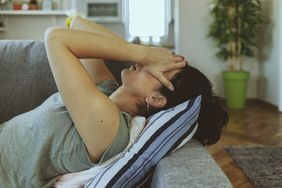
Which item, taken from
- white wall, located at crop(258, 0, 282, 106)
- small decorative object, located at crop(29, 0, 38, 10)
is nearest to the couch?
white wall, located at crop(258, 0, 282, 106)

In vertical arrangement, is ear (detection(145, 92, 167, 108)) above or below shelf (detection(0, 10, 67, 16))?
below

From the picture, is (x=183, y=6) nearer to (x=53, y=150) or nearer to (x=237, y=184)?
(x=237, y=184)

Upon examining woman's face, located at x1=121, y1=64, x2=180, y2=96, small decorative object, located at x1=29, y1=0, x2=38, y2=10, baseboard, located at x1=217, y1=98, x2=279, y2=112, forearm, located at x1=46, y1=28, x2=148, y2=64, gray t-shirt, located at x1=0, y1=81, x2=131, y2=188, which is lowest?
baseboard, located at x1=217, y1=98, x2=279, y2=112

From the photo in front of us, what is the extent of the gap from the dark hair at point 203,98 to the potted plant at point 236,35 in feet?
11.0

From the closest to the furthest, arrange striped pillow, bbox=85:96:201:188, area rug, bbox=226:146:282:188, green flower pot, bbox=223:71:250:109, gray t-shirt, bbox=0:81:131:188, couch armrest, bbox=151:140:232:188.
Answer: couch armrest, bbox=151:140:232:188, striped pillow, bbox=85:96:201:188, gray t-shirt, bbox=0:81:131:188, area rug, bbox=226:146:282:188, green flower pot, bbox=223:71:250:109

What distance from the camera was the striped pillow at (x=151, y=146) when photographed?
1.00m

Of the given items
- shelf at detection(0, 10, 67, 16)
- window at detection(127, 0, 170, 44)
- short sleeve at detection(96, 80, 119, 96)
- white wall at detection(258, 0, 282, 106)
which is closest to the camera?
short sleeve at detection(96, 80, 119, 96)

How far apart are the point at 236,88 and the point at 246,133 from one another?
1.12m

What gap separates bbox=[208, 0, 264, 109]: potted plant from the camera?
173 inches

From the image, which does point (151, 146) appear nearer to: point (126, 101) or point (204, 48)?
point (126, 101)

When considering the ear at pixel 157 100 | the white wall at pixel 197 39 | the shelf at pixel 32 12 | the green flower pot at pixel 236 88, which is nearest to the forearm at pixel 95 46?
the ear at pixel 157 100

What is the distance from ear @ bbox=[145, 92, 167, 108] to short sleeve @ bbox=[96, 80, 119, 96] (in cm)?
23

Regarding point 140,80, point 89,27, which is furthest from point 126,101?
point 89,27

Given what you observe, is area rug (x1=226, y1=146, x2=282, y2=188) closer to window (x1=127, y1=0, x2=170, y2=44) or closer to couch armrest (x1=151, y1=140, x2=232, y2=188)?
couch armrest (x1=151, y1=140, x2=232, y2=188)
